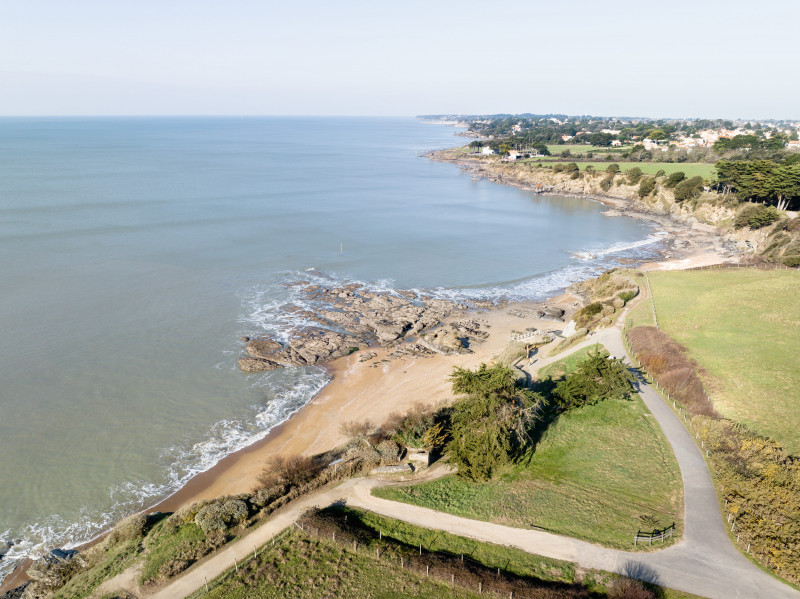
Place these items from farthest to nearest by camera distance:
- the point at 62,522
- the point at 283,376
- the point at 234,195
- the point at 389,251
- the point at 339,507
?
the point at 234,195, the point at 389,251, the point at 283,376, the point at 62,522, the point at 339,507

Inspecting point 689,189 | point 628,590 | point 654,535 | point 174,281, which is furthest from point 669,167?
point 628,590

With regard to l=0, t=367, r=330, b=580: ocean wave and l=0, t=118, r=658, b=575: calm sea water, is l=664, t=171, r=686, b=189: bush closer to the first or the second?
l=0, t=118, r=658, b=575: calm sea water

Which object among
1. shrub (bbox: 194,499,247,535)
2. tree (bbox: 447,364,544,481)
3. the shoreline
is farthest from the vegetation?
shrub (bbox: 194,499,247,535)

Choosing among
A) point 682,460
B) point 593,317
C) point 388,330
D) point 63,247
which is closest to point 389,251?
point 388,330

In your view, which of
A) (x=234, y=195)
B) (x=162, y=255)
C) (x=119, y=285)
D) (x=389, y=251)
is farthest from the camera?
(x=234, y=195)

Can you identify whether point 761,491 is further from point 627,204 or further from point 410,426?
point 627,204

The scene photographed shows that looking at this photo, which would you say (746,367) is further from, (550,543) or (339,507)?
(339,507)

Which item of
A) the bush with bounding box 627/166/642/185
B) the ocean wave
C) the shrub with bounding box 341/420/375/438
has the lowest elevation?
the ocean wave
